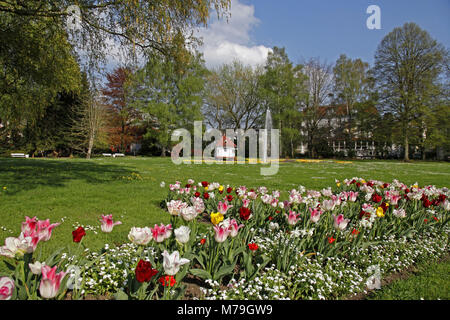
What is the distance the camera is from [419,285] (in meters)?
2.58

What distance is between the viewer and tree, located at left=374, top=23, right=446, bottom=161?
86.3 feet

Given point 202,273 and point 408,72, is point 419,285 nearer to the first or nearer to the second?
point 202,273

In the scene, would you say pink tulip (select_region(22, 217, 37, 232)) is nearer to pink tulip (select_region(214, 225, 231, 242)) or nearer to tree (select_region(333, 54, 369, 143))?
pink tulip (select_region(214, 225, 231, 242))

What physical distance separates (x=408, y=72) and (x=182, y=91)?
2468 cm

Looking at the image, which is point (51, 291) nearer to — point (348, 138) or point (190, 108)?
point (190, 108)

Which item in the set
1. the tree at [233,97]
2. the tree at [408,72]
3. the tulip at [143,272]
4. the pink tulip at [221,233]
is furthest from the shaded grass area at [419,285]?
the tree at [233,97]

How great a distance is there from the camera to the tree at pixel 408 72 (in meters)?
26.3

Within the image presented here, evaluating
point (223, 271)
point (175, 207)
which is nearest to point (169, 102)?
point (175, 207)

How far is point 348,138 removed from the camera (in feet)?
124

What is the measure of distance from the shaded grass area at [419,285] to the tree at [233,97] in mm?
32849

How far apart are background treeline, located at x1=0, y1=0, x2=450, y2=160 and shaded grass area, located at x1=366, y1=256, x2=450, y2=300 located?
6.07 m
